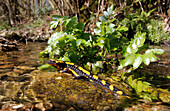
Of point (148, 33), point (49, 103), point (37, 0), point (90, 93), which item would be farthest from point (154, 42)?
point (37, 0)

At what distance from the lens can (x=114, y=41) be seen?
259cm

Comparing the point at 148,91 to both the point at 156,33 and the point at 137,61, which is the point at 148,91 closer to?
the point at 137,61

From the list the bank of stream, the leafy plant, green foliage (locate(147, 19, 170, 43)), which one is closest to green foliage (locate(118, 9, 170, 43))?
green foliage (locate(147, 19, 170, 43))

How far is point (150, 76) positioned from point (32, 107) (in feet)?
7.28

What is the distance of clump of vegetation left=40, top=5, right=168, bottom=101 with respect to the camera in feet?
6.40

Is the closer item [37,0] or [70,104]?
[70,104]

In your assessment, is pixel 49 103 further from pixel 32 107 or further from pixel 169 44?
pixel 169 44

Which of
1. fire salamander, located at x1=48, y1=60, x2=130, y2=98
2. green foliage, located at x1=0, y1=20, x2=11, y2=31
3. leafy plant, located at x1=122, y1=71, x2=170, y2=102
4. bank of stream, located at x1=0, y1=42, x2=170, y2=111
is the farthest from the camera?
green foliage, located at x1=0, y1=20, x2=11, y2=31

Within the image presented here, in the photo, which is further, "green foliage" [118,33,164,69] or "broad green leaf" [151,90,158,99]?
"green foliage" [118,33,164,69]

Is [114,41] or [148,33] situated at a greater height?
[148,33]

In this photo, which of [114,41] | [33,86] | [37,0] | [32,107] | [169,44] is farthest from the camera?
[37,0]

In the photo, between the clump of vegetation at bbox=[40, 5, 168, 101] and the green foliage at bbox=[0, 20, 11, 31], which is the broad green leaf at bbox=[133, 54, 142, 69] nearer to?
the clump of vegetation at bbox=[40, 5, 168, 101]

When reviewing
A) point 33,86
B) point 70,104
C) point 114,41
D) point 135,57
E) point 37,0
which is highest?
point 37,0

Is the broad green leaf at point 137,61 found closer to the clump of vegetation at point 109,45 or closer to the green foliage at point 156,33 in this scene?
the clump of vegetation at point 109,45
